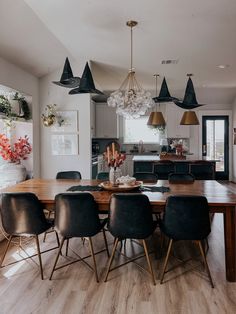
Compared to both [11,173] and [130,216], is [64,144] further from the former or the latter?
[130,216]

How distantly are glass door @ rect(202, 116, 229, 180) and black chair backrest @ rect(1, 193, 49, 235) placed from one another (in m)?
7.27

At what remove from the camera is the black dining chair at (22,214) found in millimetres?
2834

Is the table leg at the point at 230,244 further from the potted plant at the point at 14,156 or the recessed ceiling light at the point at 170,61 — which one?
the potted plant at the point at 14,156

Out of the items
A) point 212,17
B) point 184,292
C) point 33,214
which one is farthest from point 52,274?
point 212,17

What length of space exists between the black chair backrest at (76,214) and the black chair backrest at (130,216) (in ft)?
0.62

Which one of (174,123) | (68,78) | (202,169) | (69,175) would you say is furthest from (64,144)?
(174,123)

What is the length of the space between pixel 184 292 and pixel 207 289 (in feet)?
0.75

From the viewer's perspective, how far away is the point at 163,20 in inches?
140

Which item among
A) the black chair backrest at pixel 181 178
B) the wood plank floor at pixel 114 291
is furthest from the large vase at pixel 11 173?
the black chair backrest at pixel 181 178

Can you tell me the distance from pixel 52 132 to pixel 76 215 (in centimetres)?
308

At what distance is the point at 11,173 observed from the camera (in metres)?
4.80

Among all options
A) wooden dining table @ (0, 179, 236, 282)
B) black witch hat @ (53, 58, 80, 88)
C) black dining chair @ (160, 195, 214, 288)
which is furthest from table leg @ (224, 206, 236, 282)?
black witch hat @ (53, 58, 80, 88)

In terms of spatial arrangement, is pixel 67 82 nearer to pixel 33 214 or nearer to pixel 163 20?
pixel 163 20

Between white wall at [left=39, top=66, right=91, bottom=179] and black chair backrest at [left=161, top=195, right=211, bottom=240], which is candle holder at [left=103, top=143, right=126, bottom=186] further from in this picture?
white wall at [left=39, top=66, right=91, bottom=179]
